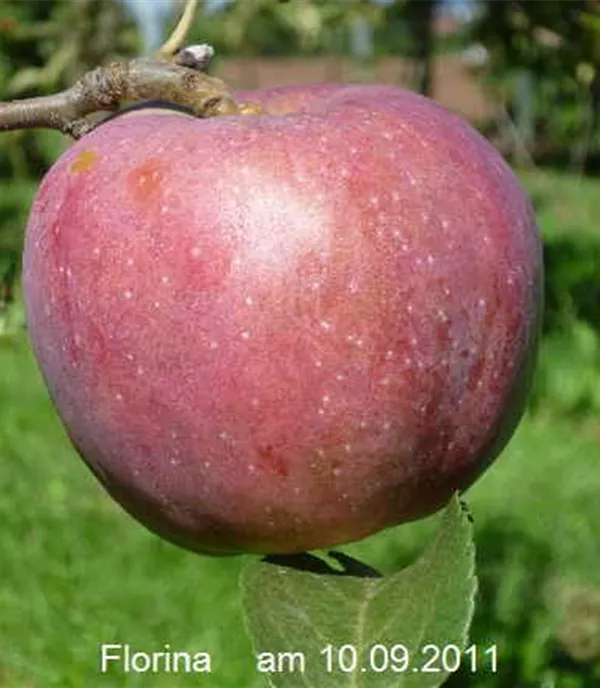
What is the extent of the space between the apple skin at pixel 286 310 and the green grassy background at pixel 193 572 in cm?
102

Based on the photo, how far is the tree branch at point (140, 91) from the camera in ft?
2.25

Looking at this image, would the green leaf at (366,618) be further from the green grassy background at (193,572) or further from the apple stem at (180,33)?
the green grassy background at (193,572)

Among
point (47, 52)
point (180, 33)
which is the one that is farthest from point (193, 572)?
point (47, 52)

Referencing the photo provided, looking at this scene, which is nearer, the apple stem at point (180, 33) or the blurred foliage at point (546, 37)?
the apple stem at point (180, 33)

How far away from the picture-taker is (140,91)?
687mm

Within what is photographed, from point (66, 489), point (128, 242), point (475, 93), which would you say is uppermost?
point (128, 242)

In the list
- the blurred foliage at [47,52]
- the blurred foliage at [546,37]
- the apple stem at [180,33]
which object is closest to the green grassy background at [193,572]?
the blurred foliage at [546,37]

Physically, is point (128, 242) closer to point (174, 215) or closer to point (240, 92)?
point (174, 215)

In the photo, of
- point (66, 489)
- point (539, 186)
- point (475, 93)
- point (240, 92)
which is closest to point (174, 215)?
point (240, 92)

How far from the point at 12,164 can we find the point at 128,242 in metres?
11.2

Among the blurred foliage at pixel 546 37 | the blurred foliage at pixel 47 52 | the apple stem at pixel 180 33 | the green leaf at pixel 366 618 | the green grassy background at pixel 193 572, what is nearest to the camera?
the green leaf at pixel 366 618

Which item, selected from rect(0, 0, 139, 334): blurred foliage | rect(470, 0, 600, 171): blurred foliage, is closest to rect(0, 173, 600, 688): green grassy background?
rect(470, 0, 600, 171): blurred foliage

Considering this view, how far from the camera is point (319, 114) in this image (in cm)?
70

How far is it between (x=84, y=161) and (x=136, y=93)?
43 mm
